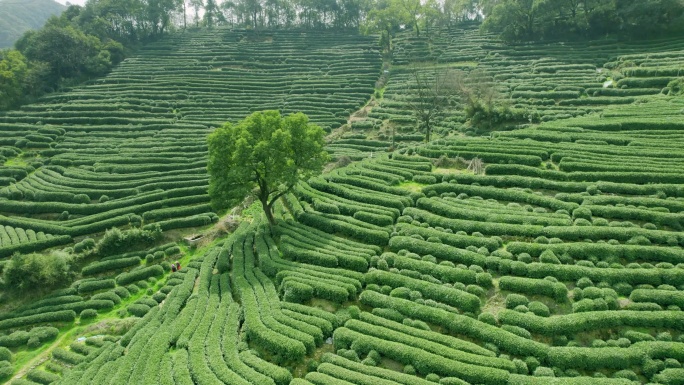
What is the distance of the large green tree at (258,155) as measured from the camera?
39.2 metres

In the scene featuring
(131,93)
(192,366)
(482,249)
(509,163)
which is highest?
(131,93)

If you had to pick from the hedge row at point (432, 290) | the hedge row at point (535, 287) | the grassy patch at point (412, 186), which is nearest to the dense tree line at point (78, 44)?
the grassy patch at point (412, 186)

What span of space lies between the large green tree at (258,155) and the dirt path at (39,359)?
19.1 metres

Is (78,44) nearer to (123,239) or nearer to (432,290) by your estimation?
(123,239)

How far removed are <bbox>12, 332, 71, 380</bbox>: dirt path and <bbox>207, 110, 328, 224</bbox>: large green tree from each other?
19.1m

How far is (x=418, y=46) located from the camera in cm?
11488

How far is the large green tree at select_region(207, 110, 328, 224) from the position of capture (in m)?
39.2

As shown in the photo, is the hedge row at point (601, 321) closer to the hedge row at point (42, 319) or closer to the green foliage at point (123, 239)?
the hedge row at point (42, 319)

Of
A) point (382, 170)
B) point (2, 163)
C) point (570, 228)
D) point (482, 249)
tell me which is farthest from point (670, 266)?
point (2, 163)

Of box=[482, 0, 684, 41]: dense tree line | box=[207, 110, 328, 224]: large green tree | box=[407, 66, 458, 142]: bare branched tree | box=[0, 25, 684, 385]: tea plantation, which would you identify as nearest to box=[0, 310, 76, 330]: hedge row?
box=[0, 25, 684, 385]: tea plantation

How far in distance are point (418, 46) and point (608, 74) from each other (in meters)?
50.9

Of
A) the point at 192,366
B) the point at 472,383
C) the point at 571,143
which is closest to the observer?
the point at 472,383

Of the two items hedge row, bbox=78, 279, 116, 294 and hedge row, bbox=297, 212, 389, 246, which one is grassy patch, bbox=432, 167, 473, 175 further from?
hedge row, bbox=78, 279, 116, 294

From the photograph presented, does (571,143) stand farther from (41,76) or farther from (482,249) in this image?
(41,76)
